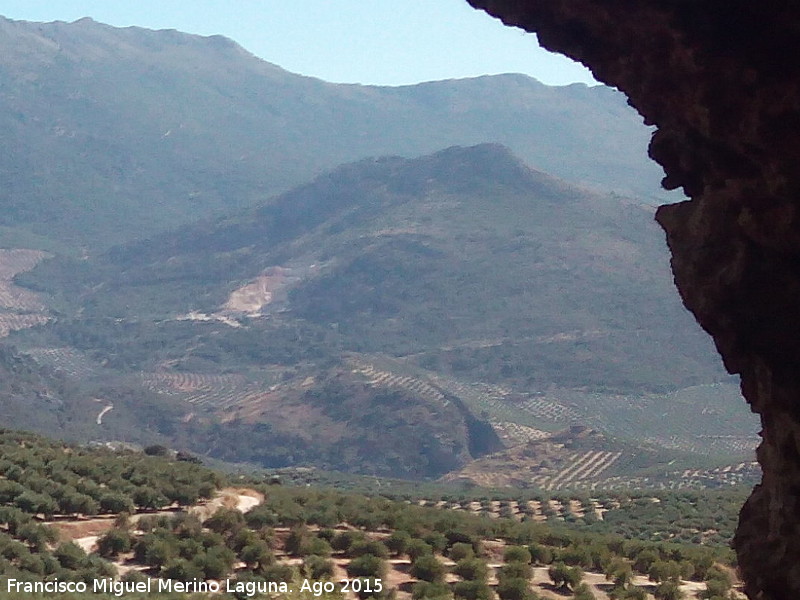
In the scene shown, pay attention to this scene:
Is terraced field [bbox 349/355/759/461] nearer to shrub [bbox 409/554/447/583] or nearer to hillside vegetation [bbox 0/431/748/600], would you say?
hillside vegetation [bbox 0/431/748/600]

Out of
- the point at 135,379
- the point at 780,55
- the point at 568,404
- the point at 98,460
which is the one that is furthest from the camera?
the point at 135,379

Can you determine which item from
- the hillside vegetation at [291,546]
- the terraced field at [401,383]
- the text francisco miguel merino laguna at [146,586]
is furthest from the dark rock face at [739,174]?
the terraced field at [401,383]

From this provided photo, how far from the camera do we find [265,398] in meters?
154

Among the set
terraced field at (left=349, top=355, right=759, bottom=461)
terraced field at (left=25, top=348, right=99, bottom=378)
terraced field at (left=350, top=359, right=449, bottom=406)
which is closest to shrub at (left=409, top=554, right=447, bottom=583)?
terraced field at (left=349, top=355, right=759, bottom=461)

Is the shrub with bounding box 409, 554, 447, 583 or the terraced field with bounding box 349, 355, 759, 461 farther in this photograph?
the terraced field with bounding box 349, 355, 759, 461

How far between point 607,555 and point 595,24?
14648 millimetres

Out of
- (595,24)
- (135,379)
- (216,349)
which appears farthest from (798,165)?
(216,349)

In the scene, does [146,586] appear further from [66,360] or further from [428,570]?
[66,360]

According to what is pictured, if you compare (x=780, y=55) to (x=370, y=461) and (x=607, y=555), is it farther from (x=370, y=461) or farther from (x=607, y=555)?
(x=370, y=461)

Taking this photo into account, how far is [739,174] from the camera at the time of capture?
30.4ft

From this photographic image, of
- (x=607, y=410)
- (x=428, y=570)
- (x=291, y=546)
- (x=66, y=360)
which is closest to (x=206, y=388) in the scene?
(x=66, y=360)

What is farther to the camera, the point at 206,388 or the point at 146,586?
the point at 206,388

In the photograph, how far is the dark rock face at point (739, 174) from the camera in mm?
8453

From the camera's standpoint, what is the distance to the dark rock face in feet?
27.7
